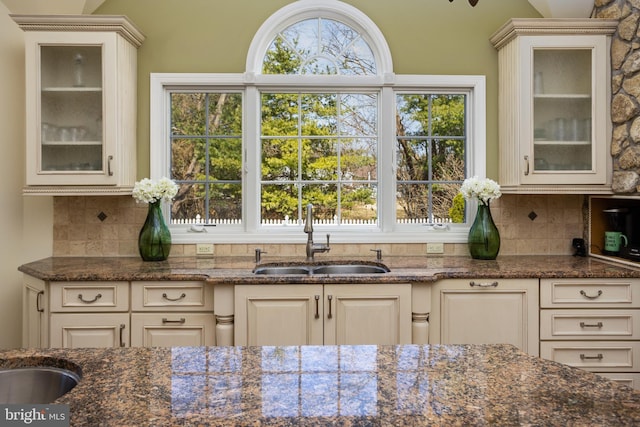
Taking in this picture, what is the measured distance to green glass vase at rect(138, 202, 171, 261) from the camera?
3.09 metres

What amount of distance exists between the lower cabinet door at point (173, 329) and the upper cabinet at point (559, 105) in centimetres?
202

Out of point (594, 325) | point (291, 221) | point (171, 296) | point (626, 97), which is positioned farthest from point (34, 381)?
point (626, 97)

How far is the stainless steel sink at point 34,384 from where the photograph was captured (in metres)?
1.28

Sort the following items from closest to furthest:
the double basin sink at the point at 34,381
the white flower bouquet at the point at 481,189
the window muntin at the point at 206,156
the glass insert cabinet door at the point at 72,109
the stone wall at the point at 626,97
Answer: the double basin sink at the point at 34,381 → the stone wall at the point at 626,97 → the glass insert cabinet door at the point at 72,109 → the white flower bouquet at the point at 481,189 → the window muntin at the point at 206,156

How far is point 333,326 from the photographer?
8.59ft

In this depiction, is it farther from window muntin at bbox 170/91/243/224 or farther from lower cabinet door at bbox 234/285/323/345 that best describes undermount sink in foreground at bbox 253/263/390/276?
window muntin at bbox 170/91/243/224

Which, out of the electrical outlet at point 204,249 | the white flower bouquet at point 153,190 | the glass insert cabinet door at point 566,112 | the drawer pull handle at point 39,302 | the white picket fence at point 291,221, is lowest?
the drawer pull handle at point 39,302

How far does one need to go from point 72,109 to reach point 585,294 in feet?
10.4

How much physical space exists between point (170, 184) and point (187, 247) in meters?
0.47

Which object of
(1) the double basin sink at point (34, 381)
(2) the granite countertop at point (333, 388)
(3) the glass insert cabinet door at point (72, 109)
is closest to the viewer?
(2) the granite countertop at point (333, 388)

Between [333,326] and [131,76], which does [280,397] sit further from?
[131,76]

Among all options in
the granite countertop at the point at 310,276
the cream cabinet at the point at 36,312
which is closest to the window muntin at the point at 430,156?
the granite countertop at the point at 310,276

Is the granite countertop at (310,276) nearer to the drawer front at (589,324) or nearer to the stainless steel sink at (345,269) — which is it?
the stainless steel sink at (345,269)

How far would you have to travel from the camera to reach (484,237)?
313cm
